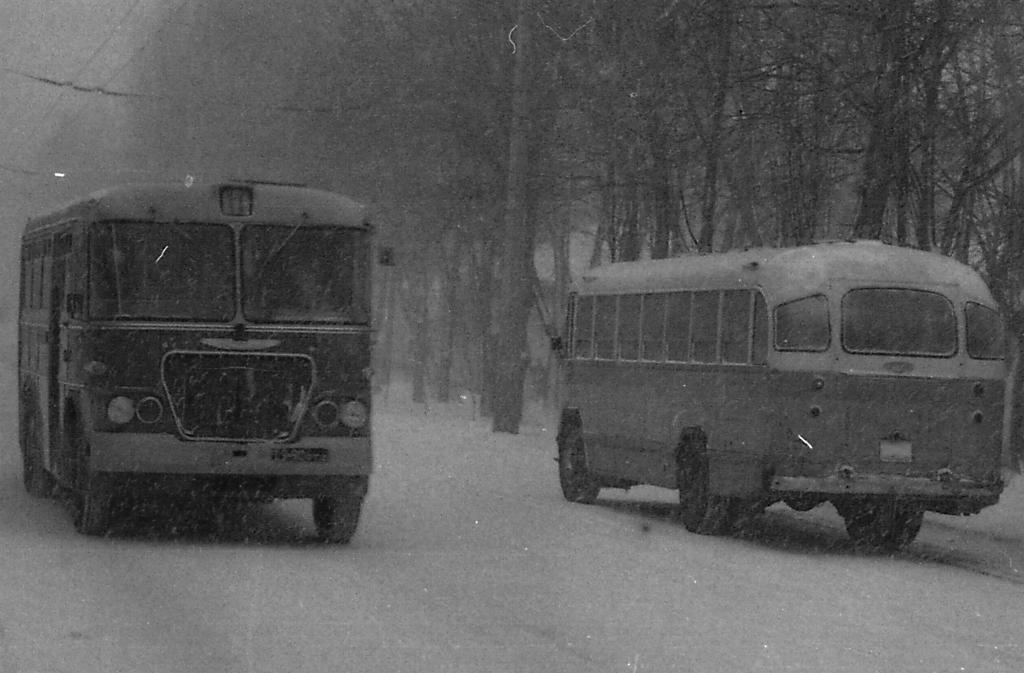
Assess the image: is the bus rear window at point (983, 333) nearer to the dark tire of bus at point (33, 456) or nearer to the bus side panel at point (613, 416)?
the bus side panel at point (613, 416)

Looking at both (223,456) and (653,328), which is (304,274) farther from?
(653,328)

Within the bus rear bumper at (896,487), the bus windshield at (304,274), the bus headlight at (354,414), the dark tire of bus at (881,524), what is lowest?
the dark tire of bus at (881,524)

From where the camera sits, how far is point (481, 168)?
4222cm

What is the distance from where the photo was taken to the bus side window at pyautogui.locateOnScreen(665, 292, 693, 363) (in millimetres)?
21359

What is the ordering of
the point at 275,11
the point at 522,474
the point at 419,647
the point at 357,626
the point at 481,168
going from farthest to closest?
the point at 275,11 → the point at 481,168 → the point at 522,474 → the point at 357,626 → the point at 419,647

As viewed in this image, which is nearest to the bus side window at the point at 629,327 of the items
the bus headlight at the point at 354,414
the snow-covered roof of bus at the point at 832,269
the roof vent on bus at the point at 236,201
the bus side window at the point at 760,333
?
the snow-covered roof of bus at the point at 832,269

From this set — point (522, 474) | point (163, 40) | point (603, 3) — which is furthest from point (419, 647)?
point (163, 40)

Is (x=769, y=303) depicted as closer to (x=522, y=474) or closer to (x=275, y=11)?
(x=522, y=474)

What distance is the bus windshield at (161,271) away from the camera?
56.9 feet

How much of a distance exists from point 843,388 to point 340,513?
433 cm

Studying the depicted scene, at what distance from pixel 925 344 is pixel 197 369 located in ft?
20.5

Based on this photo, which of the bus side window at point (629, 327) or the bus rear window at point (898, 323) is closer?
the bus rear window at point (898, 323)

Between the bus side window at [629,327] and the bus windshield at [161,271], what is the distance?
20.7 feet

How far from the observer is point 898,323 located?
760 inches
